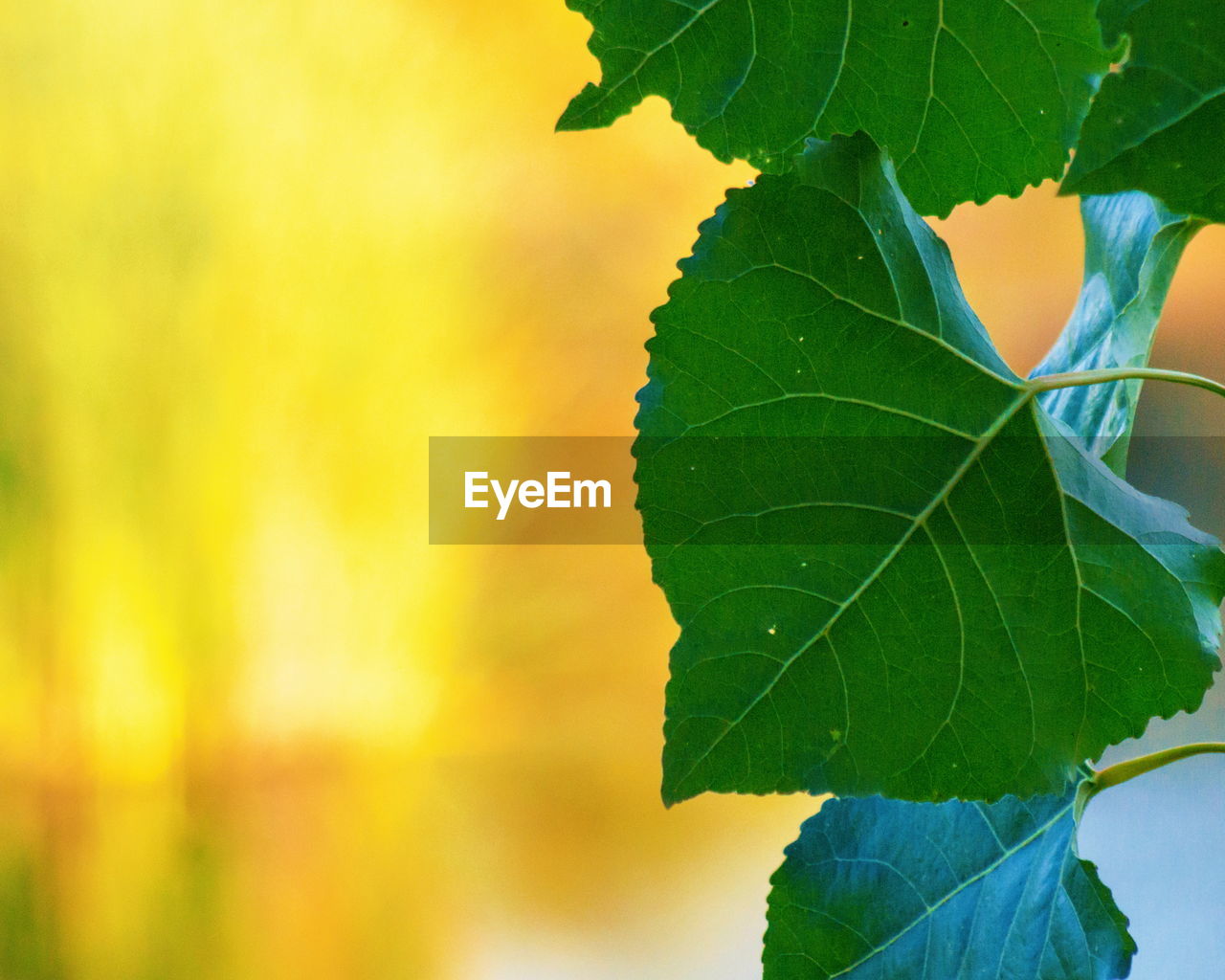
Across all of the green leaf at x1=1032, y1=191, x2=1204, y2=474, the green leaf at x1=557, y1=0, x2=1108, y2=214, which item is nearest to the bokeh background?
the green leaf at x1=1032, y1=191, x2=1204, y2=474

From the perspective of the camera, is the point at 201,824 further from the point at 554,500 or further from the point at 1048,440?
the point at 1048,440

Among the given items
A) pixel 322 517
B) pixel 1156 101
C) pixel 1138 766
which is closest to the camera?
pixel 1156 101

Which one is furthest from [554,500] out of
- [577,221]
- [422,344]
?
Answer: [577,221]

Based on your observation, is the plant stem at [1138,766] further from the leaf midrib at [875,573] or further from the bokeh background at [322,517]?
the bokeh background at [322,517]

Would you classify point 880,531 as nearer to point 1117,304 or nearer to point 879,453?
point 879,453

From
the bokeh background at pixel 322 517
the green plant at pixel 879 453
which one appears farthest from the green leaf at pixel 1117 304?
the bokeh background at pixel 322 517

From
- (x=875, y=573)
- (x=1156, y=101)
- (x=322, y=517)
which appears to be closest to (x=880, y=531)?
(x=875, y=573)
